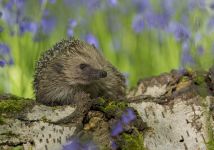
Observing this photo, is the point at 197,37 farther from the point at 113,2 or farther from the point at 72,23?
the point at 72,23

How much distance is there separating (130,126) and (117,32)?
4060 millimetres

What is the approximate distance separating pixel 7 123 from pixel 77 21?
13.3 ft

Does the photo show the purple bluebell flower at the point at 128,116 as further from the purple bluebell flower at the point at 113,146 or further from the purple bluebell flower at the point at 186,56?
the purple bluebell flower at the point at 186,56

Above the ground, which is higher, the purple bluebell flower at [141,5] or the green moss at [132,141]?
the purple bluebell flower at [141,5]

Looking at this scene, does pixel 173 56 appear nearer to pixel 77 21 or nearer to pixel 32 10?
pixel 77 21

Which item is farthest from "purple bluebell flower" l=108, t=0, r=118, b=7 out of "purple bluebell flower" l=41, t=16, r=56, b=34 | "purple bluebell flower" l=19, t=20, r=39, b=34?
"purple bluebell flower" l=19, t=20, r=39, b=34

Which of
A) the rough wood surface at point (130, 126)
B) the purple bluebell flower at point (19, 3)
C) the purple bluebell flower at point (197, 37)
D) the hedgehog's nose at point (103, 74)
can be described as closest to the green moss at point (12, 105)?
the rough wood surface at point (130, 126)

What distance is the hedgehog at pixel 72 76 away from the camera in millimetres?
5359

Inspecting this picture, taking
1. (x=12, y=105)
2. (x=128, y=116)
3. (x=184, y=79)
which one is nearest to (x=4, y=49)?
(x=184, y=79)

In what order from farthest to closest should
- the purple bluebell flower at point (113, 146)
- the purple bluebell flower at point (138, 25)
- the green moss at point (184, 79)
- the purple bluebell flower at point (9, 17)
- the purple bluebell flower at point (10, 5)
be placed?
the purple bluebell flower at point (138, 25)
the purple bluebell flower at point (9, 17)
the purple bluebell flower at point (10, 5)
the green moss at point (184, 79)
the purple bluebell flower at point (113, 146)

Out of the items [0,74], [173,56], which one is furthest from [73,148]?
[173,56]

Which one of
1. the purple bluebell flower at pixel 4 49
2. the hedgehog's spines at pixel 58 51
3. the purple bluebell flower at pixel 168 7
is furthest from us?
the purple bluebell flower at pixel 168 7

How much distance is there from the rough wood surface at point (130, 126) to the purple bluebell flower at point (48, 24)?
2922 millimetres

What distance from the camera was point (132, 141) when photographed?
350 cm
